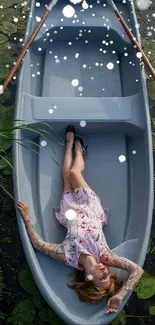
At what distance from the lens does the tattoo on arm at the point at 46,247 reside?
8.87 ft

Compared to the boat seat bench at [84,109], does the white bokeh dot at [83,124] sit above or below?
below

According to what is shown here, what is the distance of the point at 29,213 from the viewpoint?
2.89 m

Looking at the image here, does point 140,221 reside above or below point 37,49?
below

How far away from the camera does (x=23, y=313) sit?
9.50ft

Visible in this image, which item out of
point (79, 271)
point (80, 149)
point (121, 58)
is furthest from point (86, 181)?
point (121, 58)

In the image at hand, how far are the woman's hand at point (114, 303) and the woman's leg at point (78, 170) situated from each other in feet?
2.70

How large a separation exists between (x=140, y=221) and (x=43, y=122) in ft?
3.10

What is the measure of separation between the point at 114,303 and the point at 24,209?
0.75 m

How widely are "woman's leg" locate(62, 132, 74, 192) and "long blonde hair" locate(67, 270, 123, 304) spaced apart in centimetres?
67

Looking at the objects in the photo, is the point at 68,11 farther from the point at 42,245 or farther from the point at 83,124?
the point at 42,245

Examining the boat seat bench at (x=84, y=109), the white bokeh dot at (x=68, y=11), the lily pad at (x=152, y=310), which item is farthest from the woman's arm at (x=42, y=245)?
the white bokeh dot at (x=68, y=11)

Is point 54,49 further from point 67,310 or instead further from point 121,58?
point 67,310

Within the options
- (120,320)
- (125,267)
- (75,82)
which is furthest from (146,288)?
(75,82)

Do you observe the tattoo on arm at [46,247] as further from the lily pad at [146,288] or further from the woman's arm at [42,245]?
the lily pad at [146,288]
